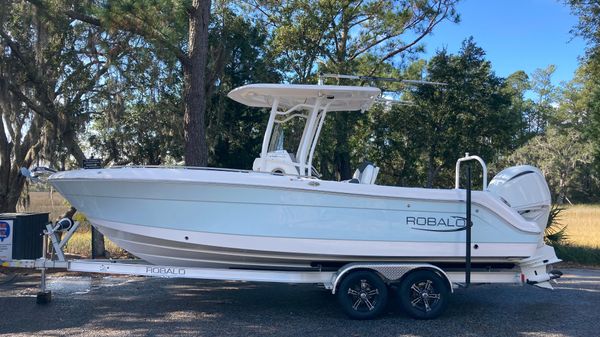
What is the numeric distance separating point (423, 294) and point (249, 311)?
236 centimetres

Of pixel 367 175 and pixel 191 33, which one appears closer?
pixel 367 175

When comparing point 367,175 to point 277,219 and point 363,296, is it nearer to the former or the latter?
point 277,219

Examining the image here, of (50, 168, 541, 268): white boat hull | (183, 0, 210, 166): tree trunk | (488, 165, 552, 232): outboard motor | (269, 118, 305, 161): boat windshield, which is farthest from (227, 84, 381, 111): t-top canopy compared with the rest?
(183, 0, 210, 166): tree trunk

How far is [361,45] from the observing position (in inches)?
674

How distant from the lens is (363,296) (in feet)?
22.0

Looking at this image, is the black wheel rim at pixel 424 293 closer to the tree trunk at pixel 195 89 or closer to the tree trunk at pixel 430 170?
the tree trunk at pixel 195 89

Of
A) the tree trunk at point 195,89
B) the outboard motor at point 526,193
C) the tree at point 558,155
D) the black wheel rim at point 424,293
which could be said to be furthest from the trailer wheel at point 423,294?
the tree at point 558,155

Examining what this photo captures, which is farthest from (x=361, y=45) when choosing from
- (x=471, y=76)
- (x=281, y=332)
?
(x=281, y=332)

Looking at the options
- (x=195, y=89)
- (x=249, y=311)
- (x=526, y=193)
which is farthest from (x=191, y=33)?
(x=526, y=193)

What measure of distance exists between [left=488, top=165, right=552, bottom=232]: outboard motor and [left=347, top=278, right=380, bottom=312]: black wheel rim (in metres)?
2.21

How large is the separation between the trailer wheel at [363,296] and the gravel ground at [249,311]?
0.14 metres

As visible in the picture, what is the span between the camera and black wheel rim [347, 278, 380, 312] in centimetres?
671

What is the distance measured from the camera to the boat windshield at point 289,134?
7531mm

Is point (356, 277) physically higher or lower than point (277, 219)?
lower
